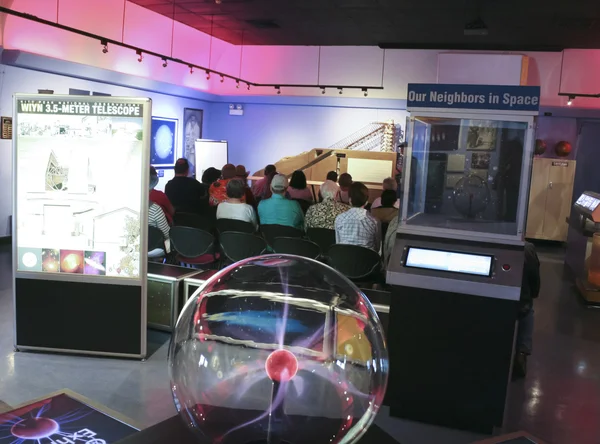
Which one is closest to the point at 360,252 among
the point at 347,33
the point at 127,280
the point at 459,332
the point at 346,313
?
the point at 459,332

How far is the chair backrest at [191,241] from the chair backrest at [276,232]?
543 mm

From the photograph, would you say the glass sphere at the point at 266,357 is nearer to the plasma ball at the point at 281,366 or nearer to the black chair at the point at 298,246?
the plasma ball at the point at 281,366

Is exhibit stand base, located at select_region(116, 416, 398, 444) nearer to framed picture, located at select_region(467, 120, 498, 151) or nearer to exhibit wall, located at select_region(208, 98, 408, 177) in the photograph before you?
framed picture, located at select_region(467, 120, 498, 151)

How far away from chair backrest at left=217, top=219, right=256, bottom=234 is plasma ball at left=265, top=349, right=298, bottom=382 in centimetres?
476

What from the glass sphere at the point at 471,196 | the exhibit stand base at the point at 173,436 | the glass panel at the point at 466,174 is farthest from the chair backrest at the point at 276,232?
the exhibit stand base at the point at 173,436

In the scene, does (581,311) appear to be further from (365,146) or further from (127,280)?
(365,146)

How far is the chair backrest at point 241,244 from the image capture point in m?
5.38

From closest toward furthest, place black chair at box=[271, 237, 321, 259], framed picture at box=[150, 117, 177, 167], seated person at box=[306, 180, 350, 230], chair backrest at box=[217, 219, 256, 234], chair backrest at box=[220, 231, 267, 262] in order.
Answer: black chair at box=[271, 237, 321, 259] < chair backrest at box=[220, 231, 267, 262] < chair backrest at box=[217, 219, 256, 234] < seated person at box=[306, 180, 350, 230] < framed picture at box=[150, 117, 177, 167]

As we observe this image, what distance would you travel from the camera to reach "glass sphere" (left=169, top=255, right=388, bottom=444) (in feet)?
3.61

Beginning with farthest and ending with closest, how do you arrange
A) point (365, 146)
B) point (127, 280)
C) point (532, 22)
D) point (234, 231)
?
1. point (365, 146)
2. point (532, 22)
3. point (234, 231)
4. point (127, 280)

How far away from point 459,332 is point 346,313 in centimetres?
257

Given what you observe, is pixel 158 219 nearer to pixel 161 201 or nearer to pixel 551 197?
pixel 161 201

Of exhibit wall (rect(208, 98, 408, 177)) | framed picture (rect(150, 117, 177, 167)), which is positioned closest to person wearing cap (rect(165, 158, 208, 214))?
framed picture (rect(150, 117, 177, 167))

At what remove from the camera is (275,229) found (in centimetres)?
576
